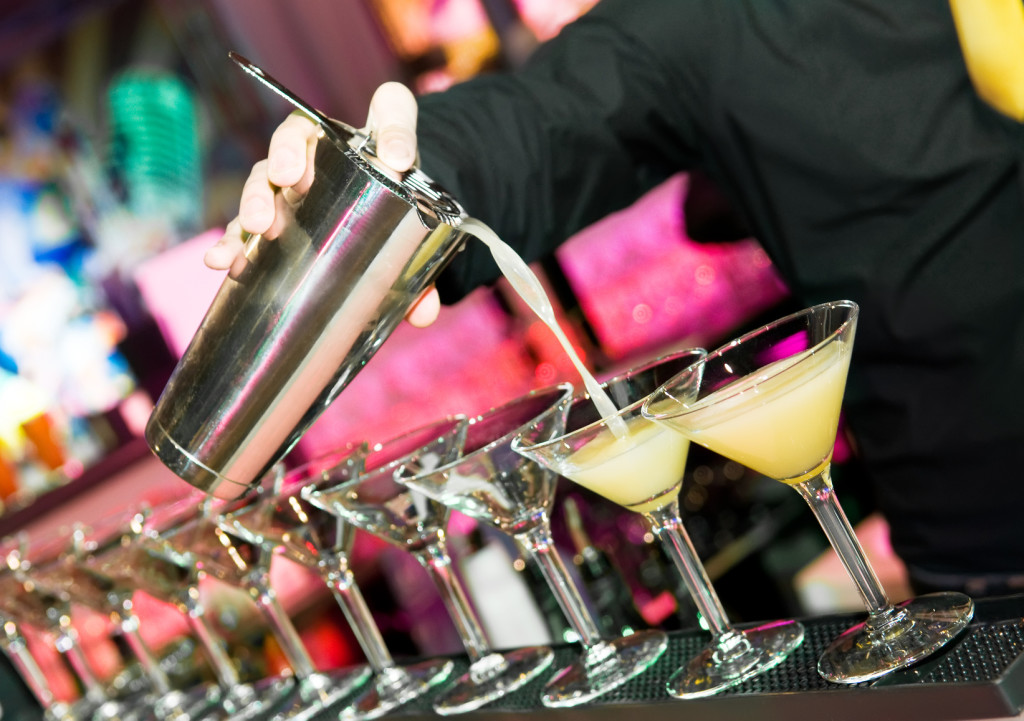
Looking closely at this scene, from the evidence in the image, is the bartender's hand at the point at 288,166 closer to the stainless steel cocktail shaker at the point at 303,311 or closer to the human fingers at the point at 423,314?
the stainless steel cocktail shaker at the point at 303,311

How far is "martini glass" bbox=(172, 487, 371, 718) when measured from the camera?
4.89ft

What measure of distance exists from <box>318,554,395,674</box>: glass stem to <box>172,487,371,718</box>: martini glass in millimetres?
70

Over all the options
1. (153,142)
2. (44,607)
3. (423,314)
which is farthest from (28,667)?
(153,142)

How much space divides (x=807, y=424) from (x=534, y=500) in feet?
1.20

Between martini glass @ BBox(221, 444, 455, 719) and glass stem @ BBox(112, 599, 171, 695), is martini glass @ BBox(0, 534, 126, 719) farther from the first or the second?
martini glass @ BBox(221, 444, 455, 719)

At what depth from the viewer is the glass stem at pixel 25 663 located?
202 centimetres

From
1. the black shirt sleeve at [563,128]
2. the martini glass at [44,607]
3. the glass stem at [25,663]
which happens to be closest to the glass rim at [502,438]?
the black shirt sleeve at [563,128]

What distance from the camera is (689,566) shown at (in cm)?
109

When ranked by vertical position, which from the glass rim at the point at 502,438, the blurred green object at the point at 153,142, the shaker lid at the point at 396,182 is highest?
the blurred green object at the point at 153,142

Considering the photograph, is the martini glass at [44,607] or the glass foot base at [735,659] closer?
the glass foot base at [735,659]

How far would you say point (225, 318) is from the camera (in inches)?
47.1

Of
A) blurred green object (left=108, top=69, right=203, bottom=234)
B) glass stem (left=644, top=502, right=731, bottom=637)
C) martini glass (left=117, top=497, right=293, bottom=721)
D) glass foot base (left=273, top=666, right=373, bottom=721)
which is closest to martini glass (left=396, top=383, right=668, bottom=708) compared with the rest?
glass stem (left=644, top=502, right=731, bottom=637)

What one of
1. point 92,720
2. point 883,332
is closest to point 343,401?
point 92,720

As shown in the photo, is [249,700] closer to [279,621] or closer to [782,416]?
[279,621]
